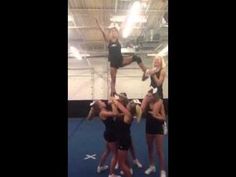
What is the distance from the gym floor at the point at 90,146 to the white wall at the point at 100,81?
0.61ft

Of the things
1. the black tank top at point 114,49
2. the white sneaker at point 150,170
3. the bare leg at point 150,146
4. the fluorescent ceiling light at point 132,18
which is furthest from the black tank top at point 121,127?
the fluorescent ceiling light at point 132,18

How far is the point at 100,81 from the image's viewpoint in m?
2.14

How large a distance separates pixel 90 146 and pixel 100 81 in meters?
0.46

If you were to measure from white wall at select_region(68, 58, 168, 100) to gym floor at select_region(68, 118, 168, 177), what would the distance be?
19 cm

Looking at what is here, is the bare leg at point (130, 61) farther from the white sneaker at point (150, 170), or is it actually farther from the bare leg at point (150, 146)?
the white sneaker at point (150, 170)

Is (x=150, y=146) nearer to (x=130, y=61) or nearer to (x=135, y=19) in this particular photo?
(x=130, y=61)

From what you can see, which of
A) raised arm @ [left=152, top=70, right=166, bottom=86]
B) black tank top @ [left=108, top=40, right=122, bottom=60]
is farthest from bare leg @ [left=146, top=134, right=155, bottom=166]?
black tank top @ [left=108, top=40, right=122, bottom=60]

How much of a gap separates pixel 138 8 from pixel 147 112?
745 mm

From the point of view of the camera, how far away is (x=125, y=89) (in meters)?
2.16

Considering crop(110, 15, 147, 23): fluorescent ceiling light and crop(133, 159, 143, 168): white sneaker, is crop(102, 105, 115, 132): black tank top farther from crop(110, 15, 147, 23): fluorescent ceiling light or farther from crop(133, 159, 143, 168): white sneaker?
crop(110, 15, 147, 23): fluorescent ceiling light

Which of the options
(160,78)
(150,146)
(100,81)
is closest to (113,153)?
(150,146)

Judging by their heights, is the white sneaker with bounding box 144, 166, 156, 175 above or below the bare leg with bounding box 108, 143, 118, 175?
below

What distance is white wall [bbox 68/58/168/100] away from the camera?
2.12 meters
